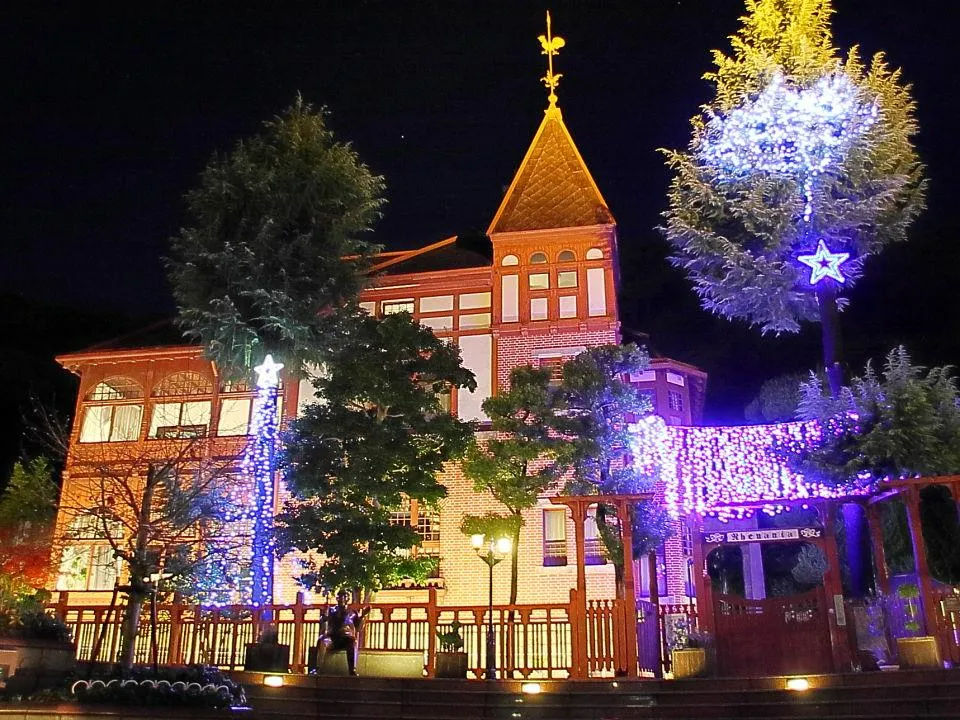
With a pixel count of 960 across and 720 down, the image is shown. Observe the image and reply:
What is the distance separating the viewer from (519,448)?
17953 mm

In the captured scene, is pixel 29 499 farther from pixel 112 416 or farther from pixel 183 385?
pixel 183 385

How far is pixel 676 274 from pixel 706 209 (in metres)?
21.9

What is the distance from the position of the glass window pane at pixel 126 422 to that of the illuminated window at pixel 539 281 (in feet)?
39.7

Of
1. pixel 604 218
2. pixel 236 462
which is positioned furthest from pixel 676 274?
pixel 236 462

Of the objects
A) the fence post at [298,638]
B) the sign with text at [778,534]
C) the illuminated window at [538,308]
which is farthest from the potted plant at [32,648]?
the illuminated window at [538,308]

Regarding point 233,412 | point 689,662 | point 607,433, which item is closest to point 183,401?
point 233,412

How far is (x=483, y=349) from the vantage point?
74.9 feet

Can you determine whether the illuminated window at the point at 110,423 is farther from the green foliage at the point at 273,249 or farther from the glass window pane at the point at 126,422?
the green foliage at the point at 273,249

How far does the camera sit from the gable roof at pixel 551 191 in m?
23.3

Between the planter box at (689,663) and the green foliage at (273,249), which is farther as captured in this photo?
the green foliage at (273,249)

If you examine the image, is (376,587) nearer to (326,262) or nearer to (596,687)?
(596,687)

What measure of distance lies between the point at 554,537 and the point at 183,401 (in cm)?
1164

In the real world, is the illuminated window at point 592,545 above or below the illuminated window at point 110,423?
below

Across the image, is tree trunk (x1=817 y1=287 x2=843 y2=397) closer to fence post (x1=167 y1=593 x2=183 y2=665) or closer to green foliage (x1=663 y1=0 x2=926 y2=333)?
green foliage (x1=663 y1=0 x2=926 y2=333)
